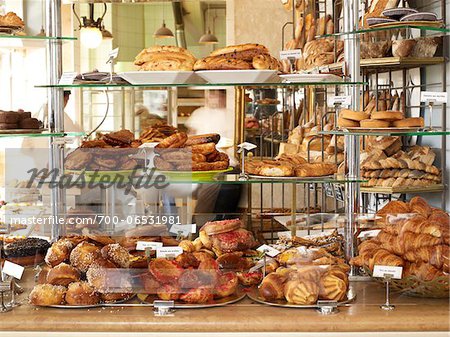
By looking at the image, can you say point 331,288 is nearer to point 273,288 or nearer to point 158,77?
point 273,288

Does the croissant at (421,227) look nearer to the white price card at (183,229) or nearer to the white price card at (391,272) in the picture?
the white price card at (391,272)

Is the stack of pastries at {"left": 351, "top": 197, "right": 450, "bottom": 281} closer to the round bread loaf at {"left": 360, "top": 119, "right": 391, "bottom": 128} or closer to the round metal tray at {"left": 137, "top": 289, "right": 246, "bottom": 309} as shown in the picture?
the round bread loaf at {"left": 360, "top": 119, "right": 391, "bottom": 128}

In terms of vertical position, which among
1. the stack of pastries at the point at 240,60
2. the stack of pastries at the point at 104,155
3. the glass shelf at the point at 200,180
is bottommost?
the glass shelf at the point at 200,180

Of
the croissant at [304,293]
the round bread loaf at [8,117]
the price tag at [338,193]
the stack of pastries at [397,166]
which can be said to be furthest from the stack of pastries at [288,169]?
the price tag at [338,193]

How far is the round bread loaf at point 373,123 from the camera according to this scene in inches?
85.9

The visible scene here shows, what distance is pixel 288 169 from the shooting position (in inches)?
86.7

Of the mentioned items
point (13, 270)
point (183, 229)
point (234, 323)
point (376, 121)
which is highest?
point (376, 121)

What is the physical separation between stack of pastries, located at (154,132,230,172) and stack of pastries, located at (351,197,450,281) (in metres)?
0.53

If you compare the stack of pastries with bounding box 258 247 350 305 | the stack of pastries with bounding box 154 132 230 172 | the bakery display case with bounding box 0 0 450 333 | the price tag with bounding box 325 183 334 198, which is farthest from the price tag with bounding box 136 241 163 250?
the price tag with bounding box 325 183 334 198

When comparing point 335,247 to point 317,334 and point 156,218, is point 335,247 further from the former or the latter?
point 156,218

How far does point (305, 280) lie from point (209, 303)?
284 mm

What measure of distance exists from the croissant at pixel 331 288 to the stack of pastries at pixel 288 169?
1.06 ft

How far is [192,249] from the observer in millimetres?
2188

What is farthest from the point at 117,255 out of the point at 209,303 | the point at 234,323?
the point at 234,323
